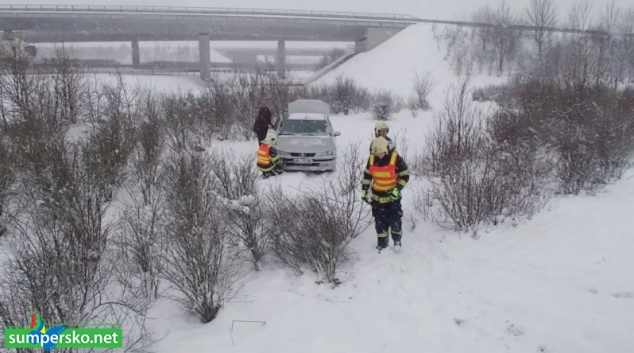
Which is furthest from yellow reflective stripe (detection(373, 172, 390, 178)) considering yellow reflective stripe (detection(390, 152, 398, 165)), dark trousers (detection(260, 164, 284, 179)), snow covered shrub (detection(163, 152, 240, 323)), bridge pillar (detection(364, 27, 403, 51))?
bridge pillar (detection(364, 27, 403, 51))

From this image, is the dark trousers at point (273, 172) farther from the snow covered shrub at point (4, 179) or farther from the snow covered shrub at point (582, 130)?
the snow covered shrub at point (582, 130)

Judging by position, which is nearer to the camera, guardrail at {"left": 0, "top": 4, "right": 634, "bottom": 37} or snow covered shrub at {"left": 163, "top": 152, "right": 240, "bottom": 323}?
snow covered shrub at {"left": 163, "top": 152, "right": 240, "bottom": 323}

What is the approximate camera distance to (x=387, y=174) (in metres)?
5.87

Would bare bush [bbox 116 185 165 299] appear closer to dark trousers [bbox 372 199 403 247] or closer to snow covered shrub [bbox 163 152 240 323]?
snow covered shrub [bbox 163 152 240 323]

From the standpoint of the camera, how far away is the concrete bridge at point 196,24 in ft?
118

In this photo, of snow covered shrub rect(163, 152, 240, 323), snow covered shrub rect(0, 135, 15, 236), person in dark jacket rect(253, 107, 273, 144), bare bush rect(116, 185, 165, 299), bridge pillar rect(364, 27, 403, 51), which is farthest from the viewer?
bridge pillar rect(364, 27, 403, 51)

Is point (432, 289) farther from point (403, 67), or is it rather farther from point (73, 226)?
point (403, 67)

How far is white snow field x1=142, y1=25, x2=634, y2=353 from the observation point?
378 cm

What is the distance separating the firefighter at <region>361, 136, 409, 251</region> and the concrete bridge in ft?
107

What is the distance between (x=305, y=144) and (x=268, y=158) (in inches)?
48.4

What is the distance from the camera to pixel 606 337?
345cm

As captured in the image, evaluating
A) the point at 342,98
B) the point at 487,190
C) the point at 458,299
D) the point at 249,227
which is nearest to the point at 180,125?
the point at 249,227

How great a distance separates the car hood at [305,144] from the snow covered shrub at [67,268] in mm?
4940

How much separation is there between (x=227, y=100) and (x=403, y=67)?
24.6m
